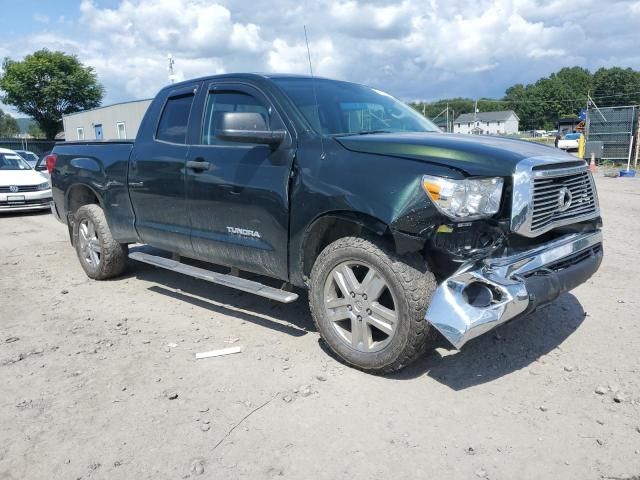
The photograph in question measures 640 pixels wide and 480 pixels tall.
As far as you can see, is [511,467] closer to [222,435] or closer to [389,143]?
[222,435]

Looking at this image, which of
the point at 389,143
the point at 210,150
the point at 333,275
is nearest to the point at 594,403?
the point at 333,275

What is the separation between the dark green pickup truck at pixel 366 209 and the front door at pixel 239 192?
0.5 inches

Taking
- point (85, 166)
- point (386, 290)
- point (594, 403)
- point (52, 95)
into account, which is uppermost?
point (52, 95)

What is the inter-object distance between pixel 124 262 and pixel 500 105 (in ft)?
392

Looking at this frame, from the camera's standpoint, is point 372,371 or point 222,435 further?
point 372,371

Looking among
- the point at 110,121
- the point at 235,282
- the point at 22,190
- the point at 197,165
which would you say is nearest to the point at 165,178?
the point at 197,165

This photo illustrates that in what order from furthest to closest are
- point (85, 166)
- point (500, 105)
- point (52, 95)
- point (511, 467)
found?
point (500, 105) → point (52, 95) → point (85, 166) → point (511, 467)

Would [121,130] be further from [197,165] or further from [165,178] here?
[197,165]

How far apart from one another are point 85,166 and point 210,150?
2233 millimetres

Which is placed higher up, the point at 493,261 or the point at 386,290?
the point at 493,261

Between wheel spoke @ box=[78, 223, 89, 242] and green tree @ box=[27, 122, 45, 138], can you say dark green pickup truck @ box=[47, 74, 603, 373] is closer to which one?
wheel spoke @ box=[78, 223, 89, 242]

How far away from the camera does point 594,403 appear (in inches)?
126

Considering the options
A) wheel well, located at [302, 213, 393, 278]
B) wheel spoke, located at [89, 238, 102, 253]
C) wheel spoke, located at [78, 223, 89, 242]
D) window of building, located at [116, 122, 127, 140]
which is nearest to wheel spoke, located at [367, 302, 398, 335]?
wheel well, located at [302, 213, 393, 278]

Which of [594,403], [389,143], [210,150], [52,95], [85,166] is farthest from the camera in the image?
[52,95]
